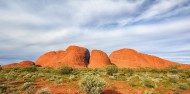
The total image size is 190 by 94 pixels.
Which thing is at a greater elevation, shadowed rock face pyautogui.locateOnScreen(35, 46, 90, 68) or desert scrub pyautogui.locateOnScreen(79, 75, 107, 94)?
shadowed rock face pyautogui.locateOnScreen(35, 46, 90, 68)

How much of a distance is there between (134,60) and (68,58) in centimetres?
2718

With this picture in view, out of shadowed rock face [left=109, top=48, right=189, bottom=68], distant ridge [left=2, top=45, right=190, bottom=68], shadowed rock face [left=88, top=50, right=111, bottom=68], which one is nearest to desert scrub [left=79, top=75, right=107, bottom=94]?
distant ridge [left=2, top=45, right=190, bottom=68]

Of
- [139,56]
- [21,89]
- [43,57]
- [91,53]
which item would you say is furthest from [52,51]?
[21,89]

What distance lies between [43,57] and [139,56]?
45.8 meters

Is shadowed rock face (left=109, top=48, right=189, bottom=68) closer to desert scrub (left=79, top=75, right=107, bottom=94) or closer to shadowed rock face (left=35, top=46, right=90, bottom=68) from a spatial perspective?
shadowed rock face (left=35, top=46, right=90, bottom=68)

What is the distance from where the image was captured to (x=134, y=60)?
75.1 meters

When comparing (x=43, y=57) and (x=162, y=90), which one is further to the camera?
(x=43, y=57)

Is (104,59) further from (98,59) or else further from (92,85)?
(92,85)

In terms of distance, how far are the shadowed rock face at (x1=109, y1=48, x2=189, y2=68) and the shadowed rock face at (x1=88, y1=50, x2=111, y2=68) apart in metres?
4.20

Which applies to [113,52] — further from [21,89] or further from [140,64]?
[21,89]

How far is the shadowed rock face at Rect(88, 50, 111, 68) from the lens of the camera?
72.4 m

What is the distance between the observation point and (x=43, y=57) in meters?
89.1

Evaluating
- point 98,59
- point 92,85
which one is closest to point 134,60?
point 98,59

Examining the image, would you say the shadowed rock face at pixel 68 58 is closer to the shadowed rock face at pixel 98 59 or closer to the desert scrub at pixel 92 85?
the shadowed rock face at pixel 98 59
